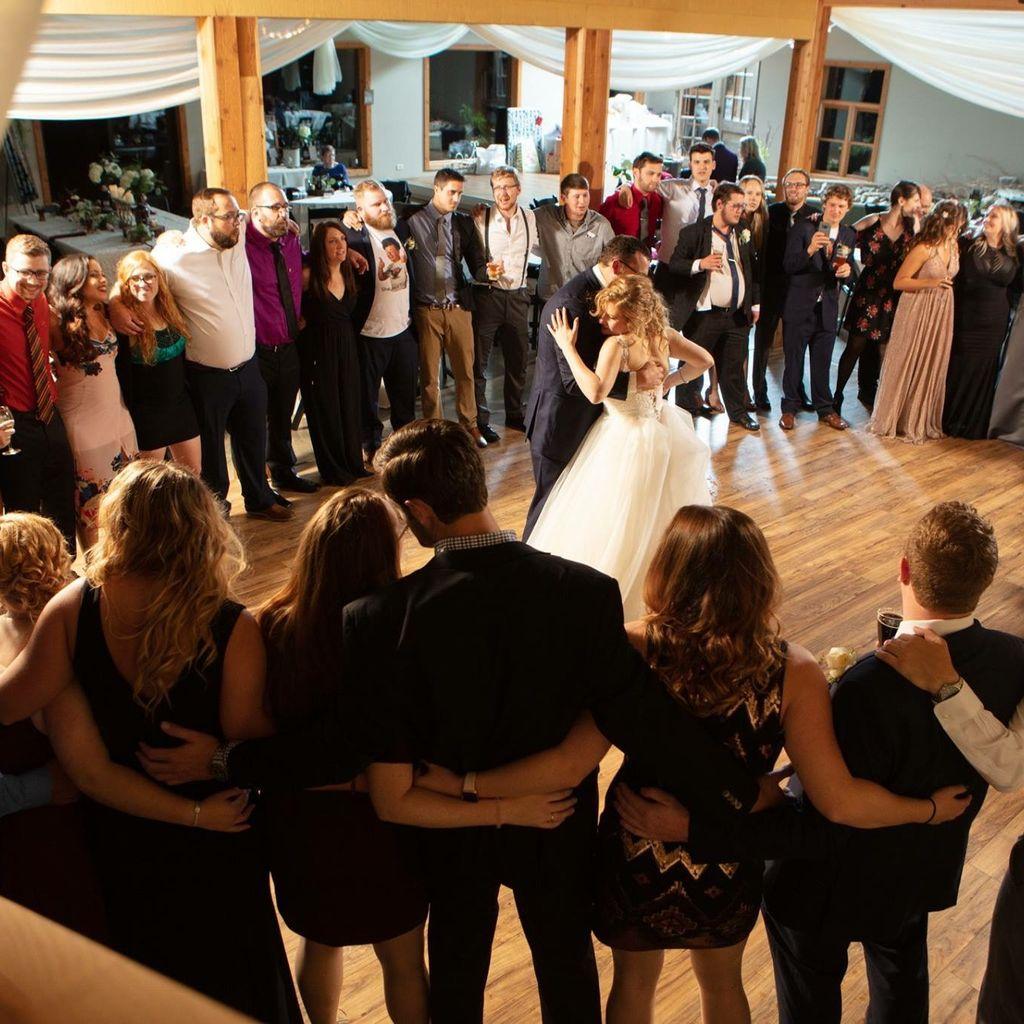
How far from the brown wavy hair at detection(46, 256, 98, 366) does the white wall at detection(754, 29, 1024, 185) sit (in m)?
10.6

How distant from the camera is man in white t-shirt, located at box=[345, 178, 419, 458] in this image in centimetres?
522

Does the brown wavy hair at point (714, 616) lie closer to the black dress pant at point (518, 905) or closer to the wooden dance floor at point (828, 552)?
the black dress pant at point (518, 905)

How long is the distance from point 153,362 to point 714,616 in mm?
3013

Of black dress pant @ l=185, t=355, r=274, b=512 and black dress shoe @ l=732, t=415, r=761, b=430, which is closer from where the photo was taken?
black dress pant @ l=185, t=355, r=274, b=512

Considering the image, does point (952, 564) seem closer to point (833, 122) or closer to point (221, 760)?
point (221, 760)

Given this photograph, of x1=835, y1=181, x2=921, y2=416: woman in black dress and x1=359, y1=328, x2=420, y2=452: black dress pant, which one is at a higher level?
x1=835, y1=181, x2=921, y2=416: woman in black dress

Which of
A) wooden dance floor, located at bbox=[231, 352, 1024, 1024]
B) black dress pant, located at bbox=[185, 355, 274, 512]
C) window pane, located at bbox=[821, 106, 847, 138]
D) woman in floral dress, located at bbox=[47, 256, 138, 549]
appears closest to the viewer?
wooden dance floor, located at bbox=[231, 352, 1024, 1024]

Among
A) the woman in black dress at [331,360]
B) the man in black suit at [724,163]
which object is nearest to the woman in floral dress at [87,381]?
the woman in black dress at [331,360]

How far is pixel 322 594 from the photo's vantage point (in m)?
1.82

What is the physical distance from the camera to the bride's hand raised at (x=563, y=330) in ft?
13.2

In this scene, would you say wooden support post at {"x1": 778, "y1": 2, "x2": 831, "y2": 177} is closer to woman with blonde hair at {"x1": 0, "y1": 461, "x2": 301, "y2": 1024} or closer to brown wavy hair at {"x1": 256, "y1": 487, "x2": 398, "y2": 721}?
brown wavy hair at {"x1": 256, "y1": 487, "x2": 398, "y2": 721}

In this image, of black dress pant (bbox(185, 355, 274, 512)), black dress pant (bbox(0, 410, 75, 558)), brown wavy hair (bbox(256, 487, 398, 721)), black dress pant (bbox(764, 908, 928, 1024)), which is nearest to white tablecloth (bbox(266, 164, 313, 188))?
black dress pant (bbox(185, 355, 274, 512))

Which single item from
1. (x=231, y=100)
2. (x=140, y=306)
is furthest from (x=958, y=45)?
(x=140, y=306)

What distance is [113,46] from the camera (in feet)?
17.7
